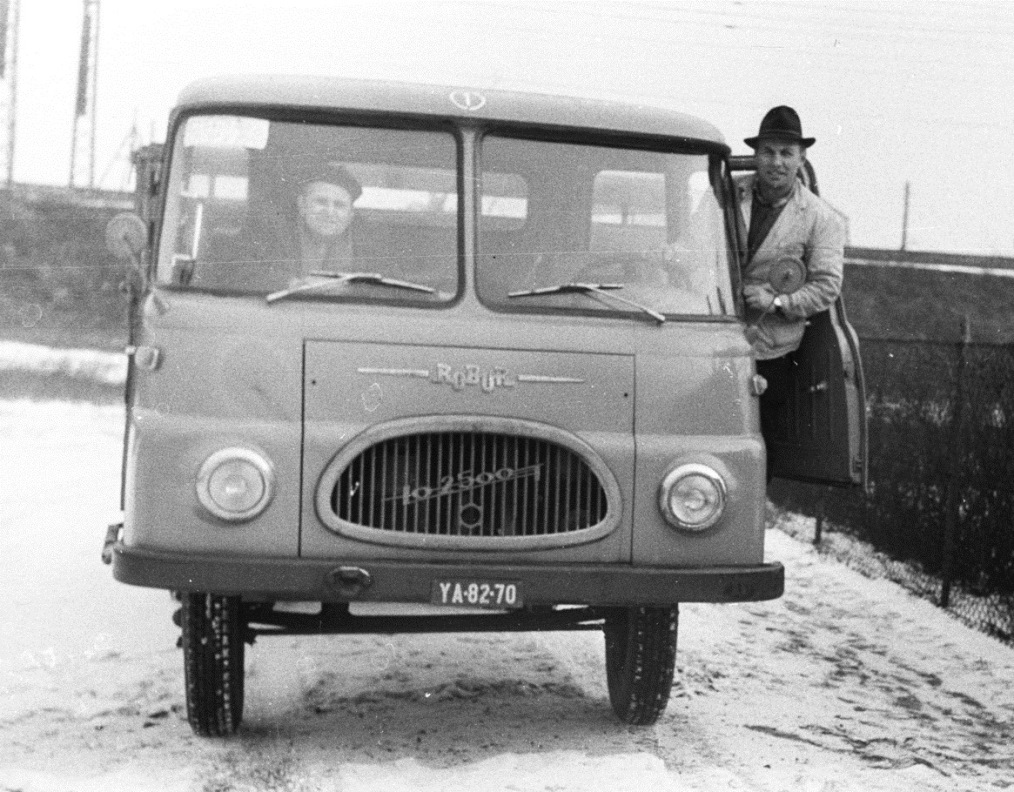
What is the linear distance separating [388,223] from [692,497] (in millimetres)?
1515

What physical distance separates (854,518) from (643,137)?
18.9ft

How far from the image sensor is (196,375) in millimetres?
5598

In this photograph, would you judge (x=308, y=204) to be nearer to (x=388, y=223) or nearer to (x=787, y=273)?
(x=388, y=223)

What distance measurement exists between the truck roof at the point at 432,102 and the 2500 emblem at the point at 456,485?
142 centimetres

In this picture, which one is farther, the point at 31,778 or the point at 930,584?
the point at 930,584

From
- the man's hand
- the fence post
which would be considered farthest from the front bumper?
the fence post

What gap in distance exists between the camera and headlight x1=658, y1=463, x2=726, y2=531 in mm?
5742

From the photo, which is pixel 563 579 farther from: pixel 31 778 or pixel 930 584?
pixel 930 584

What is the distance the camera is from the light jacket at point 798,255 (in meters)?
6.66

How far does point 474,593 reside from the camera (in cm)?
549

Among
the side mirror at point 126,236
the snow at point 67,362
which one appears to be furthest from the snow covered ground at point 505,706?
the snow at point 67,362

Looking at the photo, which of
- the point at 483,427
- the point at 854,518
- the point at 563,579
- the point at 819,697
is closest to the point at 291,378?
the point at 483,427

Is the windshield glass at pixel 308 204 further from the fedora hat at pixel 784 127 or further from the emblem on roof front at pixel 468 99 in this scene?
the fedora hat at pixel 784 127

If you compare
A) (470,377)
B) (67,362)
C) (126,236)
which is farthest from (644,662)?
(67,362)
